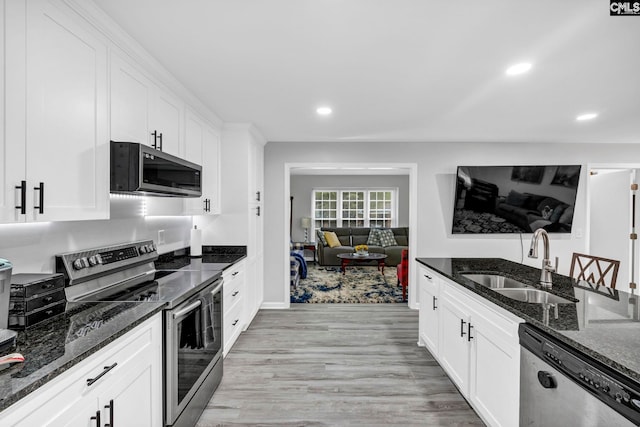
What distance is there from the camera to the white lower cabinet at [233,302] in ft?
9.76

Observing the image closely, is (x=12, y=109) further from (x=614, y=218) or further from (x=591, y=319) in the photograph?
(x=614, y=218)

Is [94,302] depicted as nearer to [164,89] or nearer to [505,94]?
[164,89]

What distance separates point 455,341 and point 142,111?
2657 mm

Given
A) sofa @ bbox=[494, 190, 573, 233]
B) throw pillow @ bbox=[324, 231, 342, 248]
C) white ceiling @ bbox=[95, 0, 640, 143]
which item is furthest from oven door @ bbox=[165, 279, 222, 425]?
throw pillow @ bbox=[324, 231, 342, 248]

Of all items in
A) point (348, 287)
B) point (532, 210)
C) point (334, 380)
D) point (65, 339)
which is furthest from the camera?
point (348, 287)

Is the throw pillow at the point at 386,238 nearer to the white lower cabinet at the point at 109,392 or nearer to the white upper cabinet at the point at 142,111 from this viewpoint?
the white upper cabinet at the point at 142,111

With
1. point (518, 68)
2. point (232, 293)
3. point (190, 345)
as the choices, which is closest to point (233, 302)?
point (232, 293)

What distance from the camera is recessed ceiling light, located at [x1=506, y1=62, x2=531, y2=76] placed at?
2.25 metres

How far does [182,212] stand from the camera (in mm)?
2980

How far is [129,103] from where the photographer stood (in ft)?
6.66

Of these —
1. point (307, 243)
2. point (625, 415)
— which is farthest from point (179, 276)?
point (307, 243)

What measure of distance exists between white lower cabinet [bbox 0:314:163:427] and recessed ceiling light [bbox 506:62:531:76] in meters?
2.68

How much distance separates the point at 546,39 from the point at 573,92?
117 cm

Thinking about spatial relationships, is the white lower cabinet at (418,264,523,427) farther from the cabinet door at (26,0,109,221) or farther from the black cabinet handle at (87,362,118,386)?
the cabinet door at (26,0,109,221)
